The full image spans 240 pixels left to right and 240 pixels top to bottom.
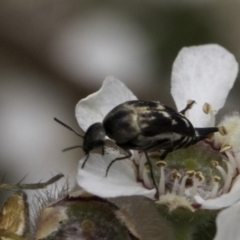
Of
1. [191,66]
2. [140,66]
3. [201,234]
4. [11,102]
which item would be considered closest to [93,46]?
[140,66]

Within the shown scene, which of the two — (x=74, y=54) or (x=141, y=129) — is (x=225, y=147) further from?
(x=74, y=54)

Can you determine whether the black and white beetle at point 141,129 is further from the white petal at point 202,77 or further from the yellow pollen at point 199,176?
the white petal at point 202,77

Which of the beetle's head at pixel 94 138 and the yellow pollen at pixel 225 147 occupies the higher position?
the beetle's head at pixel 94 138

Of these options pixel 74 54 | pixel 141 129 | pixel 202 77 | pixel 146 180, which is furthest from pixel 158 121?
pixel 74 54

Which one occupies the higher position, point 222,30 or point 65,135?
point 222,30

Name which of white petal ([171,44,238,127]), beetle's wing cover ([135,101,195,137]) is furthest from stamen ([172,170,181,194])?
white petal ([171,44,238,127])

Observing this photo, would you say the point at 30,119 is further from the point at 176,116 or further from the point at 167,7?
the point at 176,116

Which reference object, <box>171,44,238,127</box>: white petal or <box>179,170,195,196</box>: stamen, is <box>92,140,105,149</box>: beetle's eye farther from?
<box>171,44,238,127</box>: white petal

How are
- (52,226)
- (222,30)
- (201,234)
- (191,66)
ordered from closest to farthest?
(52,226) < (201,234) < (191,66) < (222,30)

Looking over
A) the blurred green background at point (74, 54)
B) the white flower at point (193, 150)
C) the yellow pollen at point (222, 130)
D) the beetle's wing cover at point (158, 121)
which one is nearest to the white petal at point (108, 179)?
the white flower at point (193, 150)
